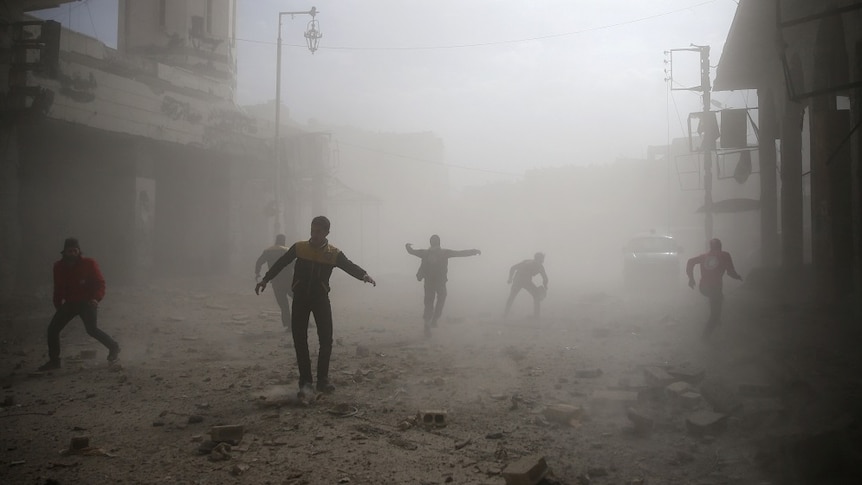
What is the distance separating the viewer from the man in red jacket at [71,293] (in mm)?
7316

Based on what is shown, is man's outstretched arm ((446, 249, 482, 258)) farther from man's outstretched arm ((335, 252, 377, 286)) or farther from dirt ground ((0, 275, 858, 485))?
man's outstretched arm ((335, 252, 377, 286))

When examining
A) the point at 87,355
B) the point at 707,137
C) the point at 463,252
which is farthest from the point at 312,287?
the point at 707,137

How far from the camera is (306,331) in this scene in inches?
223

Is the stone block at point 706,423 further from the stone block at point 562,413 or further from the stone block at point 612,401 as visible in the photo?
the stone block at point 562,413

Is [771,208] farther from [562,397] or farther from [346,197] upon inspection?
[346,197]

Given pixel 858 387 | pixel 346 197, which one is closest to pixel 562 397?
pixel 858 387

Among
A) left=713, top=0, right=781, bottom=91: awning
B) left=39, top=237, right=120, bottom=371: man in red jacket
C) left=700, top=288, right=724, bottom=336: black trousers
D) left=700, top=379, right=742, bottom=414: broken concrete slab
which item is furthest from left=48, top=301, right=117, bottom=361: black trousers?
left=713, top=0, right=781, bottom=91: awning

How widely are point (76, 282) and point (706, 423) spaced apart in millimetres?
7575

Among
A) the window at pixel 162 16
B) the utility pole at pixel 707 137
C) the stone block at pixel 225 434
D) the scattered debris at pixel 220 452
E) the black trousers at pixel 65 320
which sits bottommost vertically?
the scattered debris at pixel 220 452

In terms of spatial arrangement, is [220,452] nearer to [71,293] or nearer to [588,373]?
[588,373]

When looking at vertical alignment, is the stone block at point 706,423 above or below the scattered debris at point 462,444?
above

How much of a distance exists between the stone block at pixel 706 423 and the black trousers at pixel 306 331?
3471 millimetres

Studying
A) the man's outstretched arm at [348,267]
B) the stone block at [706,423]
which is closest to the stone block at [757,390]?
the stone block at [706,423]

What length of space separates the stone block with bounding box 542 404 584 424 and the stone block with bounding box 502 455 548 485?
147 centimetres
